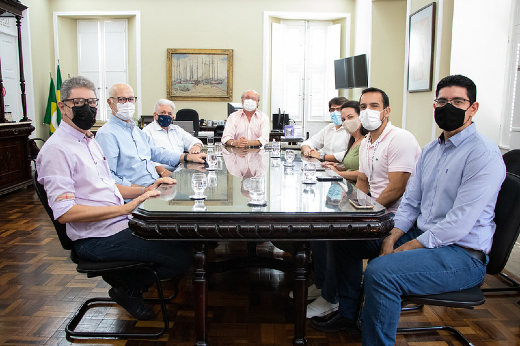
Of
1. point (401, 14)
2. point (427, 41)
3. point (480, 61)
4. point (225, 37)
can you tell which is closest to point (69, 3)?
point (225, 37)

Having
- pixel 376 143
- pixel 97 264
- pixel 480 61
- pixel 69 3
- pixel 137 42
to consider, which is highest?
pixel 69 3

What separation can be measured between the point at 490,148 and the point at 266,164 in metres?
1.71

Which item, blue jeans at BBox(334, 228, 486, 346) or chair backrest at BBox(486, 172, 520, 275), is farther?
chair backrest at BBox(486, 172, 520, 275)

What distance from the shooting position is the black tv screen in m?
7.25

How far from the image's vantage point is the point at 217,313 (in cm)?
252

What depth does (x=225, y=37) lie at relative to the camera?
27.9ft

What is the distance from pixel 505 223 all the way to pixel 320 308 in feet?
3.50

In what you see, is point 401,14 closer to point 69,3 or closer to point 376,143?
point 376,143

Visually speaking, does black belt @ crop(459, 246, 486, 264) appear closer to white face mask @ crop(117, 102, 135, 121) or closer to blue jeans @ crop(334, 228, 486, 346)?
blue jeans @ crop(334, 228, 486, 346)

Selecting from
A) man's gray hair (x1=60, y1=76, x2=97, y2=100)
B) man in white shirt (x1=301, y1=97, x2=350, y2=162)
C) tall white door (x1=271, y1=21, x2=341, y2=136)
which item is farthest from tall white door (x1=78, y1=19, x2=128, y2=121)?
man's gray hair (x1=60, y1=76, x2=97, y2=100)

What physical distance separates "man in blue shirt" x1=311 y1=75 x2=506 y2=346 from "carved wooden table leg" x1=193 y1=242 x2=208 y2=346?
2.26ft

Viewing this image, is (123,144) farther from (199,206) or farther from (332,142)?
(332,142)

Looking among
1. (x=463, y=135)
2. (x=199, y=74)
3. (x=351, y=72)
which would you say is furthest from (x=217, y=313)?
(x=199, y=74)

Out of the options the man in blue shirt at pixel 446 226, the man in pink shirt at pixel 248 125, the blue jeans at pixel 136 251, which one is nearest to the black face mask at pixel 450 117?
the man in blue shirt at pixel 446 226
